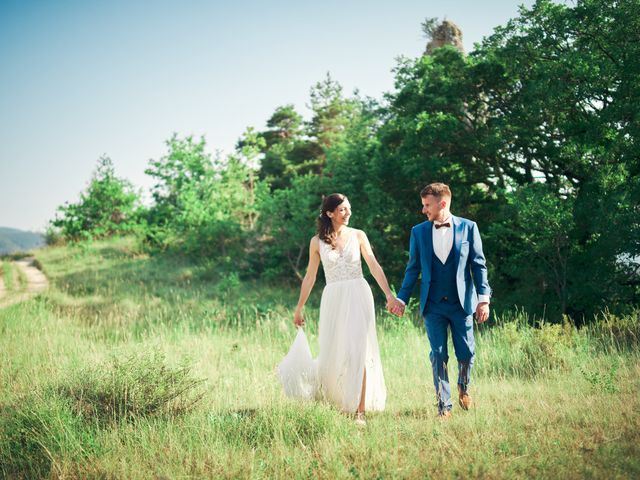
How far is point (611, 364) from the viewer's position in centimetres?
607

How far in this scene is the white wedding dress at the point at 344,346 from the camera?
500 cm

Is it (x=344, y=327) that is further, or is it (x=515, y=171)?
(x=515, y=171)

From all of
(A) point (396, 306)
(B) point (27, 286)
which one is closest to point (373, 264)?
(A) point (396, 306)

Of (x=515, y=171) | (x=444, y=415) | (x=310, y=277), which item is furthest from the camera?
(x=515, y=171)

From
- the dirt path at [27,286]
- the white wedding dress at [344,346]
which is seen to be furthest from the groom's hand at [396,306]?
the dirt path at [27,286]

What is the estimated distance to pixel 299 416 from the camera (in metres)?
4.56

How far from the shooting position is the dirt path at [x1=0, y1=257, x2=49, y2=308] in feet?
40.7

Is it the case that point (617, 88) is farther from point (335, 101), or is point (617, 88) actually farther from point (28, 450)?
point (335, 101)

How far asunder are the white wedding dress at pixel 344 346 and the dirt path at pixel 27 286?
917cm

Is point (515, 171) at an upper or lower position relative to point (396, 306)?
upper

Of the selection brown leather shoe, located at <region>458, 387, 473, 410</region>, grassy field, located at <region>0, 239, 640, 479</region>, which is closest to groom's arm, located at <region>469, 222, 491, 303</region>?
brown leather shoe, located at <region>458, 387, 473, 410</region>

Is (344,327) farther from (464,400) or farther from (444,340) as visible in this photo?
(464,400)

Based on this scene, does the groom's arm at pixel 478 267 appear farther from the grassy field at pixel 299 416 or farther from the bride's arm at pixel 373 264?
the grassy field at pixel 299 416

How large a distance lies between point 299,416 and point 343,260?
151 cm
